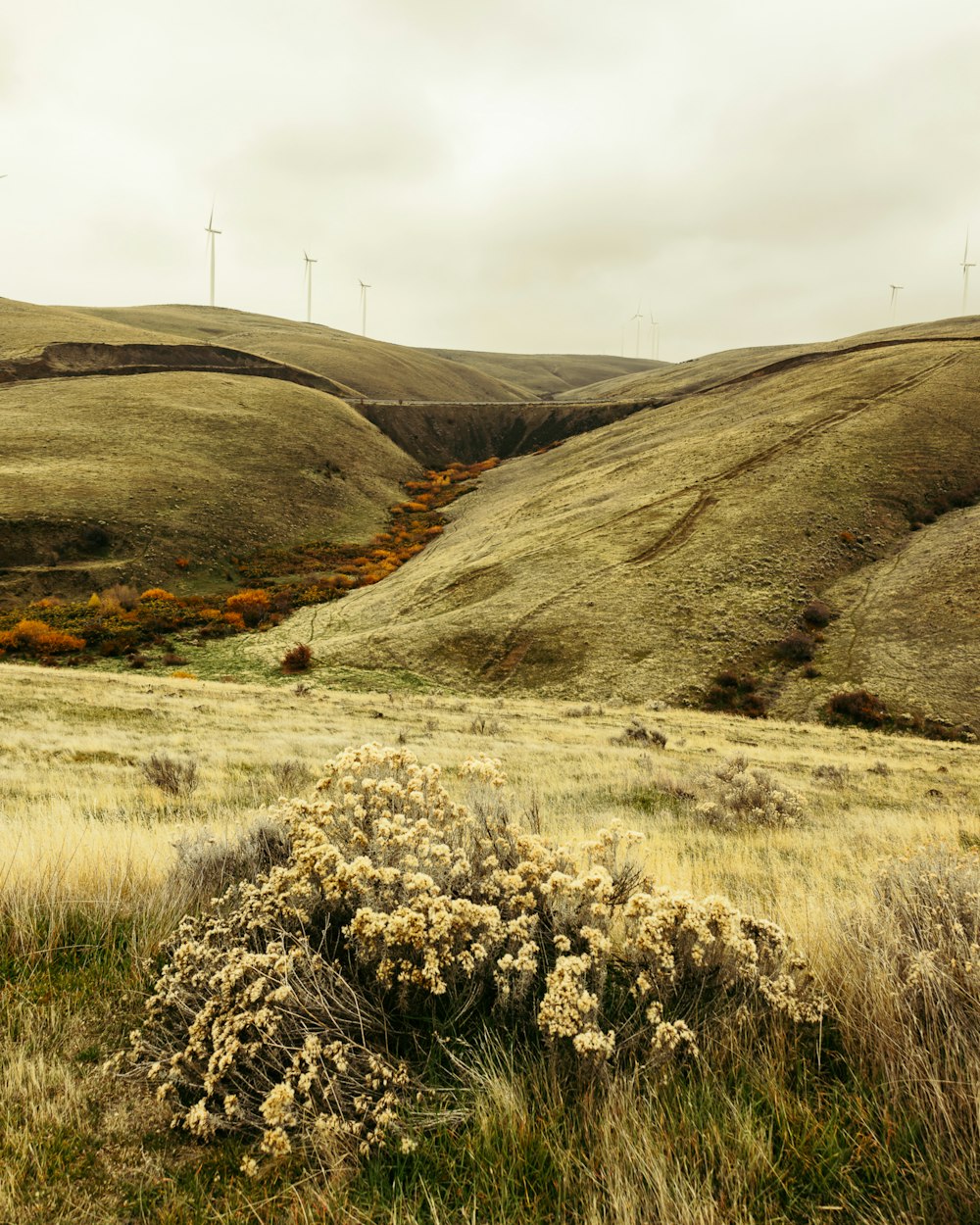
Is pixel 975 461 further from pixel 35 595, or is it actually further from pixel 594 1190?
pixel 35 595

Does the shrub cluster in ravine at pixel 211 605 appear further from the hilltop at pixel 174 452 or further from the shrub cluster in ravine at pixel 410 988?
the shrub cluster in ravine at pixel 410 988

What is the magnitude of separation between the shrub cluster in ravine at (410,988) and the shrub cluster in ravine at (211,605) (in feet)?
→ 120

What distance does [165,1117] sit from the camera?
Answer: 2.48 m

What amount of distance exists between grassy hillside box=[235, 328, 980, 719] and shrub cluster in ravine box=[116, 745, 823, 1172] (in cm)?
2623

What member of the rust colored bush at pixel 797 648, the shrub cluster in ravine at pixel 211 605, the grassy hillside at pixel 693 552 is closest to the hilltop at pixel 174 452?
the shrub cluster in ravine at pixel 211 605

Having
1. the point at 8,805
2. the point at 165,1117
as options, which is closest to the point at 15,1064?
the point at 165,1117

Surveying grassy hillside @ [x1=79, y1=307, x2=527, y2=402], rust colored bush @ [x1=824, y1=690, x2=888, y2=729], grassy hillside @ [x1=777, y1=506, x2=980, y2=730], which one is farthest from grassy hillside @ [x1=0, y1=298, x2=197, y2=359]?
rust colored bush @ [x1=824, y1=690, x2=888, y2=729]

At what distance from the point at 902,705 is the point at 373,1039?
28.7 m

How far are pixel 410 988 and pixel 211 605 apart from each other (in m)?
44.8

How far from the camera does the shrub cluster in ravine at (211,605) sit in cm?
3481

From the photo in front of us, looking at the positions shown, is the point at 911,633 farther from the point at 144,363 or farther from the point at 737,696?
the point at 144,363

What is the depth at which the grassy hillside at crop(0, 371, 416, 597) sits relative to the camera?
45188mm

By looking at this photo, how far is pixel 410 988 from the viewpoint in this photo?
2.97 m

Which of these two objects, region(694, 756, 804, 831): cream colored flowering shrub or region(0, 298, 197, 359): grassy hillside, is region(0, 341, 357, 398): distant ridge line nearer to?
region(0, 298, 197, 359): grassy hillside
